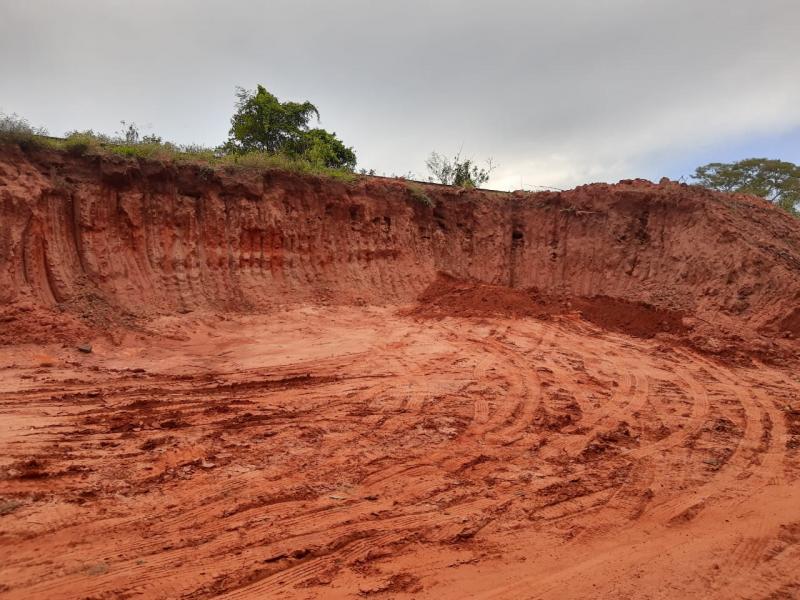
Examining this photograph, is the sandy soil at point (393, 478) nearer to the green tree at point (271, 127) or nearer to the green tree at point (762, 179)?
the green tree at point (271, 127)

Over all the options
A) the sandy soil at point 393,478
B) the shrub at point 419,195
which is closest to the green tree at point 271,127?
the shrub at point 419,195

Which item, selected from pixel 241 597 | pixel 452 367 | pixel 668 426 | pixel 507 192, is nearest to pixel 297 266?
pixel 452 367

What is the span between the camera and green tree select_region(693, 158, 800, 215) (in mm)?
21781

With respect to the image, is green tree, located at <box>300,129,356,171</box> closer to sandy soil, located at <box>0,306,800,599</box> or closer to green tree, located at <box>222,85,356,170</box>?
green tree, located at <box>222,85,356,170</box>

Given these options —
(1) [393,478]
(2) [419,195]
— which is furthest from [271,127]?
(1) [393,478]

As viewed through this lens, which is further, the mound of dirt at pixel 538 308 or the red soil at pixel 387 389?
the mound of dirt at pixel 538 308

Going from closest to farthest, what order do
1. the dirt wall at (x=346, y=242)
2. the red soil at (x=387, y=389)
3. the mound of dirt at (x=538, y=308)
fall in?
the red soil at (x=387, y=389) → the dirt wall at (x=346, y=242) → the mound of dirt at (x=538, y=308)

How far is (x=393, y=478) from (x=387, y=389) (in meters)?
2.40

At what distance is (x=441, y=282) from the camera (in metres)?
14.0

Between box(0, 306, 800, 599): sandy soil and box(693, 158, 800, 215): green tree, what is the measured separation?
18.0 metres

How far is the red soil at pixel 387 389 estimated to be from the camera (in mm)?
3299

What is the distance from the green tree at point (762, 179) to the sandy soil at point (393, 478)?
18.0 metres

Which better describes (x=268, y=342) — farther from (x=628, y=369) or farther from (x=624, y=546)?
(x=624, y=546)

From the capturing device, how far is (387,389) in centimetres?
669
